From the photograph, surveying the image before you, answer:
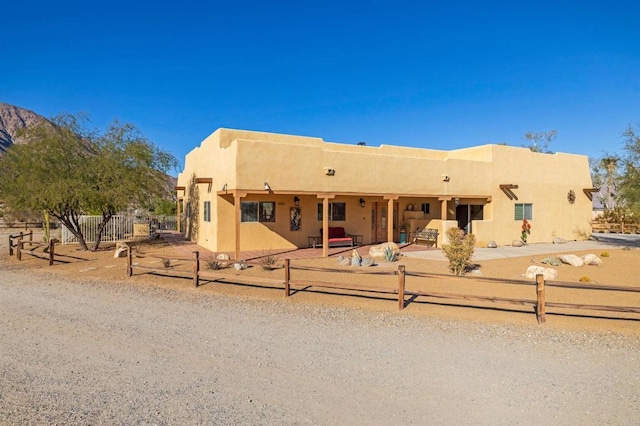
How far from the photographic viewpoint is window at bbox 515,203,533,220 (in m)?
Result: 19.7

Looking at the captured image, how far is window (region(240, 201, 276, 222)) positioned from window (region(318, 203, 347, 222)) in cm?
243

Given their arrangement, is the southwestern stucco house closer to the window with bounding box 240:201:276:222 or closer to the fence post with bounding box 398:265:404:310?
the window with bounding box 240:201:276:222

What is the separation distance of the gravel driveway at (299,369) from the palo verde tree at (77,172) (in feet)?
28.5

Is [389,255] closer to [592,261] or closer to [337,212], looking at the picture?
[337,212]

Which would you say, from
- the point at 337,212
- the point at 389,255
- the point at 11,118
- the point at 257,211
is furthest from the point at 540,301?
the point at 11,118

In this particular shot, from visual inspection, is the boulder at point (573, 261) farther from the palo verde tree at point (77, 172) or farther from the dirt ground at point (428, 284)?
the palo verde tree at point (77, 172)

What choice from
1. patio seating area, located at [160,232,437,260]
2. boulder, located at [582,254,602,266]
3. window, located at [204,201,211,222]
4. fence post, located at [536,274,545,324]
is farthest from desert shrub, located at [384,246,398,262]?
window, located at [204,201,211,222]

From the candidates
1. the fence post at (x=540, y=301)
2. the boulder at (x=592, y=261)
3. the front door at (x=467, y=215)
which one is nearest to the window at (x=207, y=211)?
the front door at (x=467, y=215)

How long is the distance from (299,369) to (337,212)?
1318 centimetres

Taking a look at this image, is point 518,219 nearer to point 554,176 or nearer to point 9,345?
point 554,176

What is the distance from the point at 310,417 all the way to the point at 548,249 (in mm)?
17378

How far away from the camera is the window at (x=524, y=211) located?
1966 cm

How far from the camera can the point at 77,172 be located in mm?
15094

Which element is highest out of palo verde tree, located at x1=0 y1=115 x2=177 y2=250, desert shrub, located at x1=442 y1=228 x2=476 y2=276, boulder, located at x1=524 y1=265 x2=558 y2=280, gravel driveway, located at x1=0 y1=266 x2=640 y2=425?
palo verde tree, located at x1=0 y1=115 x2=177 y2=250
